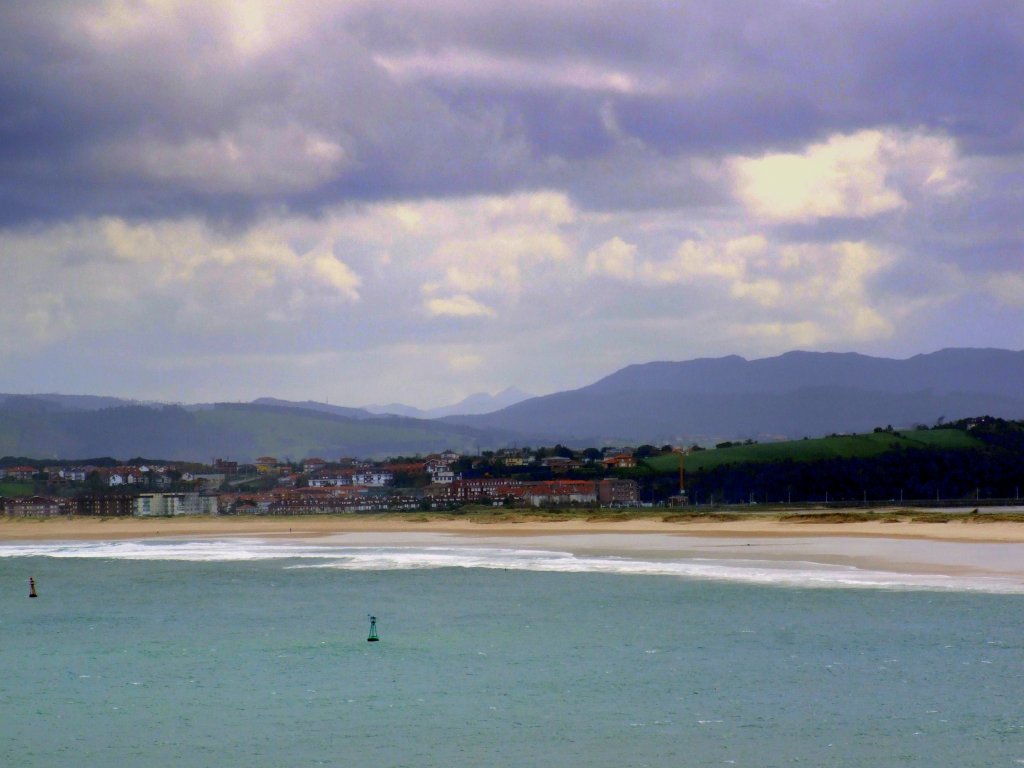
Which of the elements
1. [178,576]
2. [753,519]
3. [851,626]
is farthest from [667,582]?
[753,519]

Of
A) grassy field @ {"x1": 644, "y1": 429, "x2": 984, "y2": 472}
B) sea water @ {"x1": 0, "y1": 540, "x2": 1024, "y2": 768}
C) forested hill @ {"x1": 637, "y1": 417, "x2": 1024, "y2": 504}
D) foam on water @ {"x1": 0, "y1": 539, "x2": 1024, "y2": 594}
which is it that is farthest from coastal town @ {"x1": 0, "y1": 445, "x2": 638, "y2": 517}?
sea water @ {"x1": 0, "y1": 540, "x2": 1024, "y2": 768}

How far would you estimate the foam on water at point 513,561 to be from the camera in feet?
131

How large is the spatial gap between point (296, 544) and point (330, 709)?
46.9 meters

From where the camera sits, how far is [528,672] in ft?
86.8

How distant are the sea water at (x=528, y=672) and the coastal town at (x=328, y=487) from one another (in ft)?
227

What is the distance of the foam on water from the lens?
131 ft

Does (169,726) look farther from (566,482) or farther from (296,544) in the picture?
(566,482)

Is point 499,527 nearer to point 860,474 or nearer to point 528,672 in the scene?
point 860,474

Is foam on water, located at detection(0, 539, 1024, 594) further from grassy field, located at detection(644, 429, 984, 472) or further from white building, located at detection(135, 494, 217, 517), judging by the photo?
grassy field, located at detection(644, 429, 984, 472)

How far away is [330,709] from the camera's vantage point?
23312 millimetres

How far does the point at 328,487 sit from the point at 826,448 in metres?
54.6

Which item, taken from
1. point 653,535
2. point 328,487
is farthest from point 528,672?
point 328,487

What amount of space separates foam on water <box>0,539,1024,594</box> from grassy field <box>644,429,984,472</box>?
2751 inches

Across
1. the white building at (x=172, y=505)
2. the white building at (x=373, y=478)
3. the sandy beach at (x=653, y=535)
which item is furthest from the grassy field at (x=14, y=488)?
the white building at (x=373, y=478)
